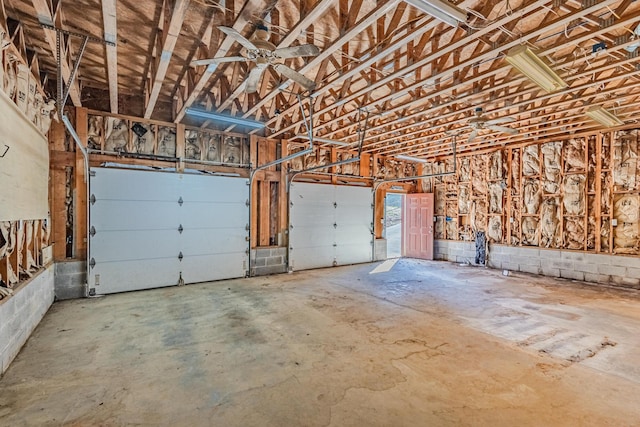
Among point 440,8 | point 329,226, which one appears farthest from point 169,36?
point 329,226

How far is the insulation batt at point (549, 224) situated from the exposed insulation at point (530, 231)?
0.14m

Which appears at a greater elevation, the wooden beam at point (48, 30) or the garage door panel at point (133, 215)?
the wooden beam at point (48, 30)

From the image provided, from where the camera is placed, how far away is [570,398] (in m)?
2.48

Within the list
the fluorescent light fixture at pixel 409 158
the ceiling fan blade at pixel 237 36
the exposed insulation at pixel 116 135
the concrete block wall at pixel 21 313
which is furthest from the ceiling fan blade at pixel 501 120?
the concrete block wall at pixel 21 313

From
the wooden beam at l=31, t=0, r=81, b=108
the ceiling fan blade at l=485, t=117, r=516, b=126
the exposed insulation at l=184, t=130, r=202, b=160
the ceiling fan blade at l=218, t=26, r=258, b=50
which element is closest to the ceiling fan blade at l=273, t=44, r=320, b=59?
the ceiling fan blade at l=218, t=26, r=258, b=50

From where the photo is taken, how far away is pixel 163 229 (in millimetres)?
5988

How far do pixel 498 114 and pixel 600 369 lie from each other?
14.9 ft

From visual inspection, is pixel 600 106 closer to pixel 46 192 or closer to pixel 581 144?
pixel 581 144

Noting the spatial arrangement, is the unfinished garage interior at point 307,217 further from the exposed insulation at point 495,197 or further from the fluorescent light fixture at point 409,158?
the fluorescent light fixture at point 409,158

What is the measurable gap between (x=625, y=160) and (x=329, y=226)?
22.0 feet

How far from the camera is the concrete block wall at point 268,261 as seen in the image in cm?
708

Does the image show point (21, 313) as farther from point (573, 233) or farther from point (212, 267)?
point (573, 233)

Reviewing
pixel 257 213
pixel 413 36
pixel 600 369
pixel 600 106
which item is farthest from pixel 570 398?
pixel 257 213

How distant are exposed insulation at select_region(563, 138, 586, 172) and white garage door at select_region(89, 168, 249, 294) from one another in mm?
7639
